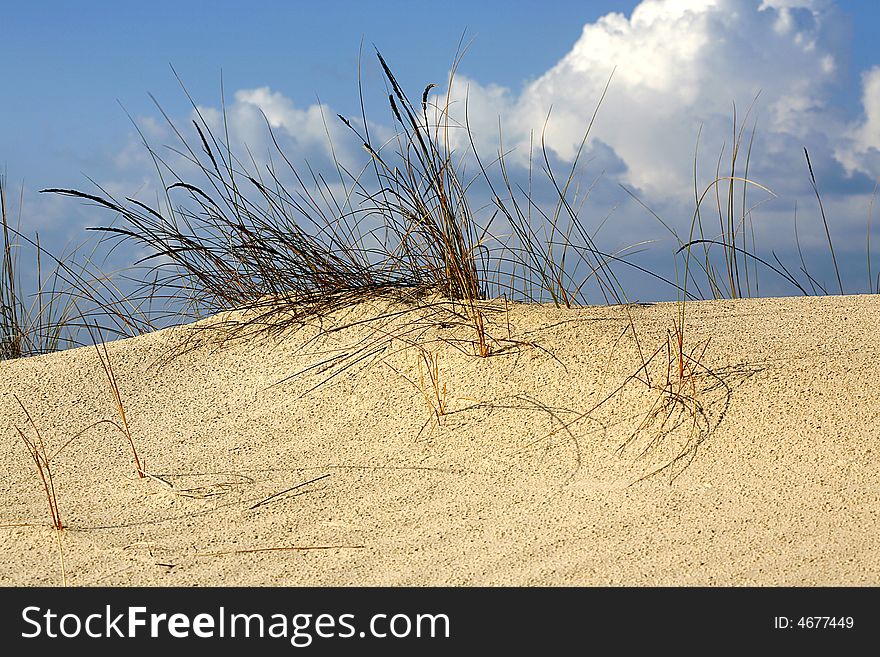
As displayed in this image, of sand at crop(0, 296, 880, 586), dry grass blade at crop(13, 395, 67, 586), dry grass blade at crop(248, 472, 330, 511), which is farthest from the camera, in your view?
dry grass blade at crop(248, 472, 330, 511)

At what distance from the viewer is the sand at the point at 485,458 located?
5.85 ft

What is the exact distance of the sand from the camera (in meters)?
1.78

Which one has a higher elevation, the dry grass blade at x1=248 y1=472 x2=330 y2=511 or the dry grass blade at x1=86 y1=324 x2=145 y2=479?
the dry grass blade at x1=86 y1=324 x2=145 y2=479

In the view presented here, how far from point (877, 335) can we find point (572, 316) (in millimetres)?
910

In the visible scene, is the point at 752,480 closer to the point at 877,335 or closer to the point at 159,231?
the point at 877,335

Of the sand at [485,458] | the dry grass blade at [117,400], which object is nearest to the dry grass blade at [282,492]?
the sand at [485,458]

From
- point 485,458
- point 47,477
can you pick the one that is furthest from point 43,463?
point 485,458

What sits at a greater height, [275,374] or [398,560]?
[275,374]

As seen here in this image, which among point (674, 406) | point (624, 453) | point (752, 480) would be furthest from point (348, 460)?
point (752, 480)

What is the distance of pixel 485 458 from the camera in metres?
2.22

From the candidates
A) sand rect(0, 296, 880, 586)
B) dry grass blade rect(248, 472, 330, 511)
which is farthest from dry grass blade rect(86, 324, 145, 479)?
dry grass blade rect(248, 472, 330, 511)

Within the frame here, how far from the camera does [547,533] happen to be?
186 cm

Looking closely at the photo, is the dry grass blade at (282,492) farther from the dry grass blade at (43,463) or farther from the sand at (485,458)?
the dry grass blade at (43,463)

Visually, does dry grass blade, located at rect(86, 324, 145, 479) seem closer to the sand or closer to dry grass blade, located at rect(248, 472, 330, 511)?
the sand
